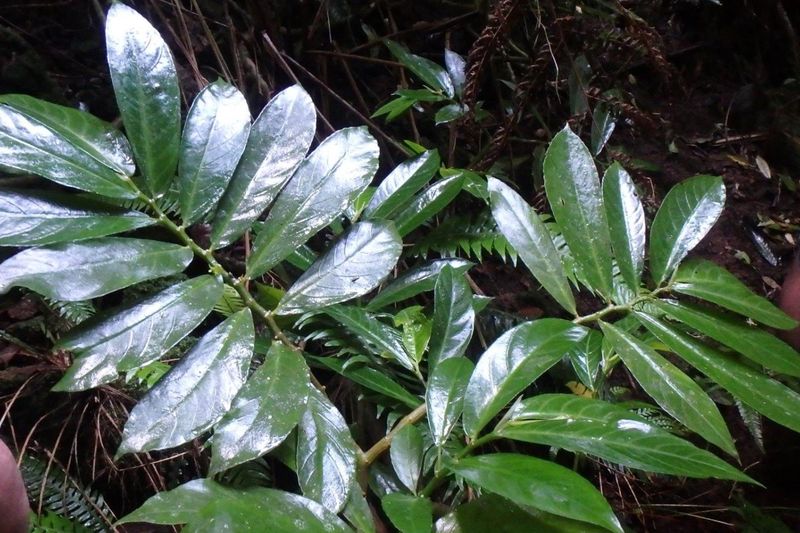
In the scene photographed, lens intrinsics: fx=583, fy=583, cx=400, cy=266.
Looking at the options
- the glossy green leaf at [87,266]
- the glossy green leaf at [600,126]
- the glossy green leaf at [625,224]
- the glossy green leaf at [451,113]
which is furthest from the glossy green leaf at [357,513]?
the glossy green leaf at [600,126]

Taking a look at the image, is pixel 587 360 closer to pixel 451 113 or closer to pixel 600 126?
pixel 451 113

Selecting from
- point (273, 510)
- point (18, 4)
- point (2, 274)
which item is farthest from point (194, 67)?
point (273, 510)

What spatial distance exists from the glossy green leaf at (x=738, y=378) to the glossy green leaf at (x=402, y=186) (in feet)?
1.20

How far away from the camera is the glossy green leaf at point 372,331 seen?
808 mm

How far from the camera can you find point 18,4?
4.47 feet

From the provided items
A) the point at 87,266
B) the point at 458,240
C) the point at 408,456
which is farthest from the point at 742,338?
the point at 87,266

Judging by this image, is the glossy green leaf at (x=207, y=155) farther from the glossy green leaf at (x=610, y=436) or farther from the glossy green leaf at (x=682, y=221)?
the glossy green leaf at (x=682, y=221)

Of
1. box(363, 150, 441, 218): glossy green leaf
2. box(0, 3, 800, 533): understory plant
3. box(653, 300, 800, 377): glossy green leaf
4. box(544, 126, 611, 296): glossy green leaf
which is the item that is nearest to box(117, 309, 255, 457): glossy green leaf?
box(0, 3, 800, 533): understory plant

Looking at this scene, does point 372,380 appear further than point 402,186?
No

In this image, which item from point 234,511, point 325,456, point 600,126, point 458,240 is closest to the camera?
point 234,511

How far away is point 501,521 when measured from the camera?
0.61 meters

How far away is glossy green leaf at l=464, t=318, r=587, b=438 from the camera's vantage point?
0.62 m

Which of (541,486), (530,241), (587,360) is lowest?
(587,360)

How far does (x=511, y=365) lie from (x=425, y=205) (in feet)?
1.12
